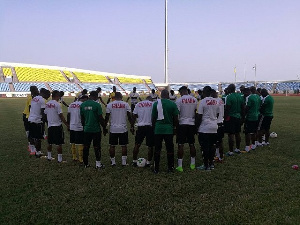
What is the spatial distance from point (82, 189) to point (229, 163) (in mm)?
4644

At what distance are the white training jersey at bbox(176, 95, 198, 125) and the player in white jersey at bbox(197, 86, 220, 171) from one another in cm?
28

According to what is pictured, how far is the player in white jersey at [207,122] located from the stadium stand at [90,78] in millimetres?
79267

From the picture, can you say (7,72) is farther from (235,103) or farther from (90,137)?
(235,103)


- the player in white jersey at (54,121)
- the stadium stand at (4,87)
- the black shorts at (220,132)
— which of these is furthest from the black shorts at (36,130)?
the stadium stand at (4,87)

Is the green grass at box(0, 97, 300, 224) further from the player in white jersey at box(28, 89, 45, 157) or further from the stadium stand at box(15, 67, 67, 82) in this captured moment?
the stadium stand at box(15, 67, 67, 82)

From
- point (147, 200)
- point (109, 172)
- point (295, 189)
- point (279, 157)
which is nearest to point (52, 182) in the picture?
point (109, 172)

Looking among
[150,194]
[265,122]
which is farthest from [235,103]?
[150,194]

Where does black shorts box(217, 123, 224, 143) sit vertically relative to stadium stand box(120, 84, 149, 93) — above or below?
below

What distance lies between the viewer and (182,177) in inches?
270

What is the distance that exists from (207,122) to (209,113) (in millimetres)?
264

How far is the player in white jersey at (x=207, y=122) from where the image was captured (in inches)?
286

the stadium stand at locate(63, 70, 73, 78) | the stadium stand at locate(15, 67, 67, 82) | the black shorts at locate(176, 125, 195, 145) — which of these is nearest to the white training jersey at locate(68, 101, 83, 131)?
the black shorts at locate(176, 125, 195, 145)

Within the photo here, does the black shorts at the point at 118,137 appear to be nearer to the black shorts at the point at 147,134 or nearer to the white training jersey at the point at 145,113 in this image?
the black shorts at the point at 147,134

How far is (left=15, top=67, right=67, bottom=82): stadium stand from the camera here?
72637 millimetres
